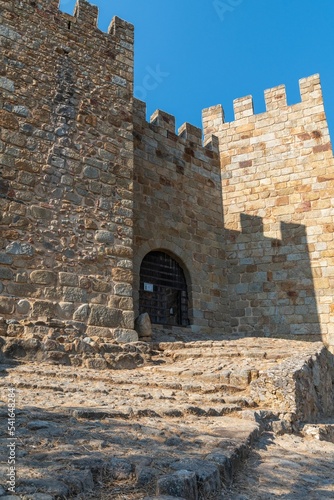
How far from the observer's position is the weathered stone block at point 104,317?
5.51 meters

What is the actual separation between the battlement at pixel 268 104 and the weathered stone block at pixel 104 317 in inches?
253

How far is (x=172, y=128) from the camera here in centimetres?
935

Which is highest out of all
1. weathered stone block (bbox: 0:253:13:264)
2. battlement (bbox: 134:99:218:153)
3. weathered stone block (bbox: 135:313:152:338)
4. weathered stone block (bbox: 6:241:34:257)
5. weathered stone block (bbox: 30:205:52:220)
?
battlement (bbox: 134:99:218:153)

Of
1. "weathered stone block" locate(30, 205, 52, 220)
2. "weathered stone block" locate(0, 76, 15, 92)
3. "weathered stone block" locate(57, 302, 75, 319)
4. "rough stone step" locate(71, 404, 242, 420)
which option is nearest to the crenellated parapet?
"weathered stone block" locate(0, 76, 15, 92)

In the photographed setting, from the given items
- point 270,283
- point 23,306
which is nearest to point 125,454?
point 23,306

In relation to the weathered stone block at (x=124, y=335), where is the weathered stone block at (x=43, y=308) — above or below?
above

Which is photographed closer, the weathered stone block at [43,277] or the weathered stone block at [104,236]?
the weathered stone block at [43,277]

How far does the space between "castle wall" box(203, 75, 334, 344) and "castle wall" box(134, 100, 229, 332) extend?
18.0 inches

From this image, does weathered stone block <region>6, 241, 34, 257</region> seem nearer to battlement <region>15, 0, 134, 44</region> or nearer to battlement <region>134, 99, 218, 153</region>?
battlement <region>15, 0, 134, 44</region>

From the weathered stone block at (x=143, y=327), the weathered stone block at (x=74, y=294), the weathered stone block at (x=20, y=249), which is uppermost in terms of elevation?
the weathered stone block at (x=20, y=249)

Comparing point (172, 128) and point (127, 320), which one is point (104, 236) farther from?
point (172, 128)

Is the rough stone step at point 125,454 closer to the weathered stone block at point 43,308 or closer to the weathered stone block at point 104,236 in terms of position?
the weathered stone block at point 43,308

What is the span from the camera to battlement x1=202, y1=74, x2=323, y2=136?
9.67 meters

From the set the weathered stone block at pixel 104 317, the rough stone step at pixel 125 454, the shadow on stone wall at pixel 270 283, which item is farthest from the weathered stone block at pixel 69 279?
the shadow on stone wall at pixel 270 283
